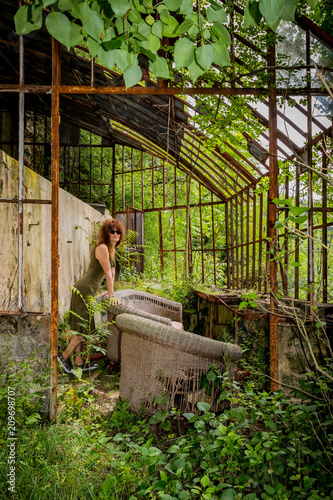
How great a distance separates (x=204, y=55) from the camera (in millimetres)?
1276

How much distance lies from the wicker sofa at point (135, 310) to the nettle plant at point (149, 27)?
10.2ft

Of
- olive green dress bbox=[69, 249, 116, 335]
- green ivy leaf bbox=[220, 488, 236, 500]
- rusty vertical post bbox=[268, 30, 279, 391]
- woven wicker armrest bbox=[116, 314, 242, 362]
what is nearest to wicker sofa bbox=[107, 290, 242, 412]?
woven wicker armrest bbox=[116, 314, 242, 362]

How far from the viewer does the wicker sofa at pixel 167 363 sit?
3236mm

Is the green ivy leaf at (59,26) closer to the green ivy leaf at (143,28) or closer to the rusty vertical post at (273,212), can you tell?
the green ivy leaf at (143,28)

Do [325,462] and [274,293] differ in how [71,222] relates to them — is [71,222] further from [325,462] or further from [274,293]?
[325,462]

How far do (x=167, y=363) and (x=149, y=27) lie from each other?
267cm

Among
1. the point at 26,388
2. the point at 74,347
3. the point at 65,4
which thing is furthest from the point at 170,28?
the point at 74,347

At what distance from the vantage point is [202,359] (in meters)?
3.33

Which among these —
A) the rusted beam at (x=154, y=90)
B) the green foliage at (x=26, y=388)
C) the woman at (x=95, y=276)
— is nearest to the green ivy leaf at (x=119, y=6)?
the rusted beam at (x=154, y=90)

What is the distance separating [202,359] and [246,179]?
16.6 feet

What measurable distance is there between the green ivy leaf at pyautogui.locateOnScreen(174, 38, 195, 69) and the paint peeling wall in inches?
121

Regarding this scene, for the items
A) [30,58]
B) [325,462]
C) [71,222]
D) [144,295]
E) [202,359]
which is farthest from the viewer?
[71,222]

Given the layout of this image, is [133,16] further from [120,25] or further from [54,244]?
[54,244]

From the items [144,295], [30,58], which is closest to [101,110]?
[30,58]
